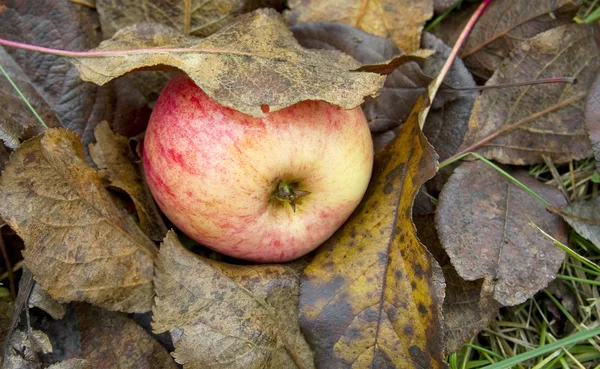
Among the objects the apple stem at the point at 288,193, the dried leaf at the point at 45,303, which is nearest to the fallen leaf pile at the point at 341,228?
the dried leaf at the point at 45,303

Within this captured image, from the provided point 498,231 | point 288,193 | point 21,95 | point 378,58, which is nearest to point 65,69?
point 21,95

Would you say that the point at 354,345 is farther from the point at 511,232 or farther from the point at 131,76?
the point at 131,76

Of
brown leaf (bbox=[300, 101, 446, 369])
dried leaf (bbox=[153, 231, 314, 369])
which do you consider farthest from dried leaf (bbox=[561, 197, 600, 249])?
dried leaf (bbox=[153, 231, 314, 369])

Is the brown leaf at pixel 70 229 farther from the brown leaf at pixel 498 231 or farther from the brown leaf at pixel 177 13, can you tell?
the brown leaf at pixel 498 231

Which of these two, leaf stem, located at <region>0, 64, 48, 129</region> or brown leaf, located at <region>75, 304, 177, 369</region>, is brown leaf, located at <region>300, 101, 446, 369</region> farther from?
leaf stem, located at <region>0, 64, 48, 129</region>

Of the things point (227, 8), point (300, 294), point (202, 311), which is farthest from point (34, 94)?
point (300, 294)

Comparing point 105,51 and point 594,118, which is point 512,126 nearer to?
point 594,118
